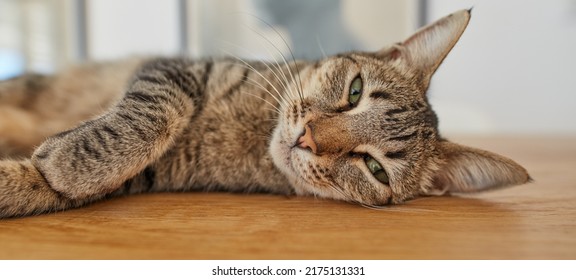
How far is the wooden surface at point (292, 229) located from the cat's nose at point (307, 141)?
0.16 meters

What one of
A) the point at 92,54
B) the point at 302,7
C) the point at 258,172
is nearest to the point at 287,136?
the point at 258,172

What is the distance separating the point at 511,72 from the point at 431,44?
8.43 feet

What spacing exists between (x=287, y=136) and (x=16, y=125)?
1.00 meters

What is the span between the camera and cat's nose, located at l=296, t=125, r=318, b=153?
3.85ft

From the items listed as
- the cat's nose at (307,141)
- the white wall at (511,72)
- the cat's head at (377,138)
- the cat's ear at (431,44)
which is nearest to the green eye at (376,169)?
the cat's head at (377,138)

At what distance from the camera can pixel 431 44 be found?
4.60ft

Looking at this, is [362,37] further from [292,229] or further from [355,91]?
[292,229]

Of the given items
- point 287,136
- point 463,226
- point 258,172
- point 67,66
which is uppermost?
point 67,66

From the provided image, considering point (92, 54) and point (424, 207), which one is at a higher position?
point (92, 54)

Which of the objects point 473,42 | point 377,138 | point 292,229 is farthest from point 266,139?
point 473,42

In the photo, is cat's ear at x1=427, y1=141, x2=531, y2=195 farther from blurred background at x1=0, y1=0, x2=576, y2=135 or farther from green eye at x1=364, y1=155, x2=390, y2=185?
blurred background at x1=0, y1=0, x2=576, y2=135

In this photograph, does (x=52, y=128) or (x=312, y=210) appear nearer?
(x=312, y=210)

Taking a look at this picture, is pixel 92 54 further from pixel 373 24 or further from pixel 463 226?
pixel 463 226

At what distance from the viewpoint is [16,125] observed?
1569 mm
